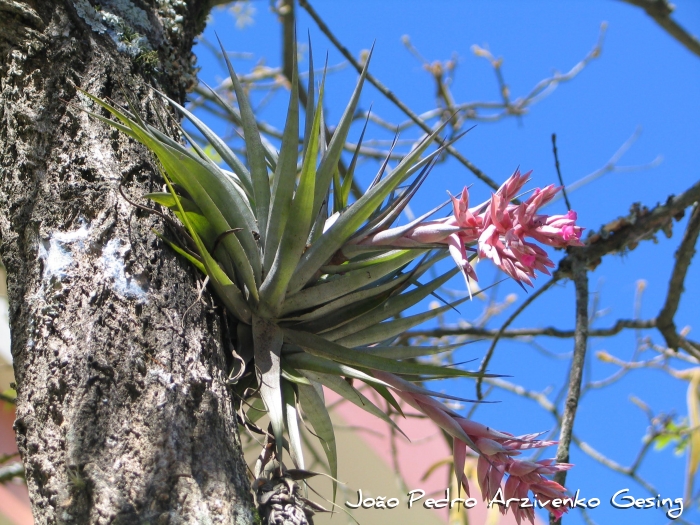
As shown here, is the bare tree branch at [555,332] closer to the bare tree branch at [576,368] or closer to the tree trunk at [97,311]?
the bare tree branch at [576,368]

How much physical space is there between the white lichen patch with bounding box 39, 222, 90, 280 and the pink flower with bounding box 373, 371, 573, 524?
28.8 inches

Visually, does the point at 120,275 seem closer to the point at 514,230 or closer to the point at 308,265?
the point at 308,265

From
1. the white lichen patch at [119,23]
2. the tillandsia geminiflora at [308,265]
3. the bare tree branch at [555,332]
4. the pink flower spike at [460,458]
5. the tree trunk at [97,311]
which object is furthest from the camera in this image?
the bare tree branch at [555,332]

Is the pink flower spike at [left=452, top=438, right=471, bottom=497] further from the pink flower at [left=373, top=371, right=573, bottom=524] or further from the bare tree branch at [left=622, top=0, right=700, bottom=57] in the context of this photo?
the bare tree branch at [left=622, top=0, right=700, bottom=57]

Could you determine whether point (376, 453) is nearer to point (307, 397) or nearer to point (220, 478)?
point (307, 397)

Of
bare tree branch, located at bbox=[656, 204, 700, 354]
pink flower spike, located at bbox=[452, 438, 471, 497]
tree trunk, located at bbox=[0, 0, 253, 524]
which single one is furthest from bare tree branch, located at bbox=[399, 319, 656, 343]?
tree trunk, located at bbox=[0, 0, 253, 524]

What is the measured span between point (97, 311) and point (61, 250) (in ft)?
0.61

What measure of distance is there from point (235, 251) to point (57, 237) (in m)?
0.37

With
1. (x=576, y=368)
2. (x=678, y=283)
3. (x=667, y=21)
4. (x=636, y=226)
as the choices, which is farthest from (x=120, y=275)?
(x=667, y=21)

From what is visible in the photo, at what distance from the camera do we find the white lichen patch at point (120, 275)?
1.35 meters

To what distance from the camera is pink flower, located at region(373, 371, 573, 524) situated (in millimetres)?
1521

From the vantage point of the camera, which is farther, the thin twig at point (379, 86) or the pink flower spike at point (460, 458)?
the thin twig at point (379, 86)

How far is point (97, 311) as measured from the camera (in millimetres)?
1312

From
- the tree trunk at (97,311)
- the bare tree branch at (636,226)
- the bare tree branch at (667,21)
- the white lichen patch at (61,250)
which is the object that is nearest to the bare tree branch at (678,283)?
the bare tree branch at (636,226)
